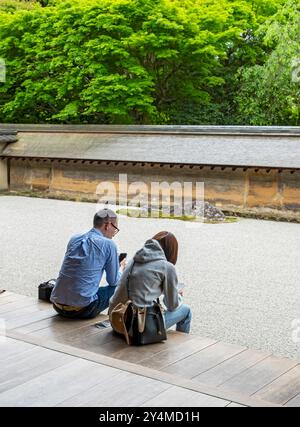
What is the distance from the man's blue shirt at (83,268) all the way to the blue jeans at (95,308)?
0.25ft

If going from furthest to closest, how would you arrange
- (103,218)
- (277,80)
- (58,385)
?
(277,80) → (103,218) → (58,385)

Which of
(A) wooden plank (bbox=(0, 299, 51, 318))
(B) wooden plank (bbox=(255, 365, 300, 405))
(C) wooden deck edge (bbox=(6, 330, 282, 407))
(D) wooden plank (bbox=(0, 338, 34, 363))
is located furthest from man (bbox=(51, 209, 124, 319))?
(B) wooden plank (bbox=(255, 365, 300, 405))

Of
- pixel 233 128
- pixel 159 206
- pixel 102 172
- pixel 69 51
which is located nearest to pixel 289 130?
pixel 233 128

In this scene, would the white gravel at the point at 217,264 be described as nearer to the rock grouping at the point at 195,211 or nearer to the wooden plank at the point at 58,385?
the rock grouping at the point at 195,211

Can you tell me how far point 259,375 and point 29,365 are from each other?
5.44ft

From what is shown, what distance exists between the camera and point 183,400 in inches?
137

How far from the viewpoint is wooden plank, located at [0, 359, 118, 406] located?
3506 millimetres

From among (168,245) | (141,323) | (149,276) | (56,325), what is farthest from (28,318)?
(168,245)

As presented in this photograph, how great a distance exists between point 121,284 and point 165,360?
743 millimetres

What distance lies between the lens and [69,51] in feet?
64.7

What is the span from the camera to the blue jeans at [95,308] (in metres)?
5.16

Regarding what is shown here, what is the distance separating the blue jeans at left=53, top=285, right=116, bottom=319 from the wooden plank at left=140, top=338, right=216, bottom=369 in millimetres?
949

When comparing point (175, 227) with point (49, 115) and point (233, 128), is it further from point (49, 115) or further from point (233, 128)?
point (49, 115)

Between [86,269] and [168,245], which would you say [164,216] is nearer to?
[86,269]
